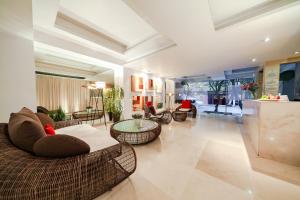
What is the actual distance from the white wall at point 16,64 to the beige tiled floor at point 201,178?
8.17ft

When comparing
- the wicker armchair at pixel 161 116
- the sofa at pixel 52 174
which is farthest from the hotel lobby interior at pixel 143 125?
the wicker armchair at pixel 161 116

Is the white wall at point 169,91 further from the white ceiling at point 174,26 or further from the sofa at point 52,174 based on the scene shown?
the sofa at point 52,174

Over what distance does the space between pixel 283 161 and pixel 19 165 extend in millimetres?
3607

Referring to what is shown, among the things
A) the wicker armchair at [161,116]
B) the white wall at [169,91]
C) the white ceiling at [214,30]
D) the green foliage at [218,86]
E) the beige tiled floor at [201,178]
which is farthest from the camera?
the white wall at [169,91]

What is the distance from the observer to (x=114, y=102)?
15.8ft

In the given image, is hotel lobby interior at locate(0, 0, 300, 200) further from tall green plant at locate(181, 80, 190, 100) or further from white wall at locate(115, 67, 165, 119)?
tall green plant at locate(181, 80, 190, 100)

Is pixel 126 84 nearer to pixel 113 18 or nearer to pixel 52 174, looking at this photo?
pixel 113 18

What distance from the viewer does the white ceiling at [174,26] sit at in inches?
74.4

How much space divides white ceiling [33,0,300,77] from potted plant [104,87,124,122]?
156 cm

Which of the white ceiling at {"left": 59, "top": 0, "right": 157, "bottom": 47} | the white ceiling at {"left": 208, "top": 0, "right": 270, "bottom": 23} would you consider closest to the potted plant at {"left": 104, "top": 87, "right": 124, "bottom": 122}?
the white ceiling at {"left": 59, "top": 0, "right": 157, "bottom": 47}

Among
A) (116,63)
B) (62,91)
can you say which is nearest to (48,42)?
(116,63)

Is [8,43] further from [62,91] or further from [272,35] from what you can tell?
[272,35]

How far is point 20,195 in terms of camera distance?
87cm

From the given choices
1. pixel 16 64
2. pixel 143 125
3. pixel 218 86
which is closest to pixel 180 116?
pixel 143 125
